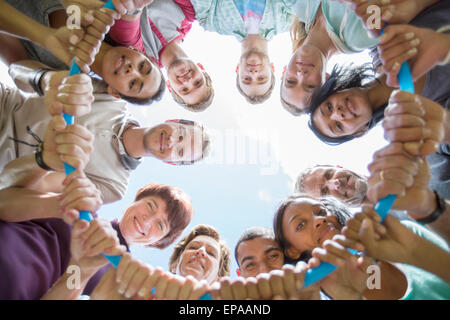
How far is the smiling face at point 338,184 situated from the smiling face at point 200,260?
0.59 metres

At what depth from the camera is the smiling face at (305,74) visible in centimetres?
147

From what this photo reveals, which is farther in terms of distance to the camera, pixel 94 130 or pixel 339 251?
pixel 94 130

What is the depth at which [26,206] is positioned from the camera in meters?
1.00

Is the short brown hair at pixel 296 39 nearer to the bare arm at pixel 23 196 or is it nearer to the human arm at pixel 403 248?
the human arm at pixel 403 248

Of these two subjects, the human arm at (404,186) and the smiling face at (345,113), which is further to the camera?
the smiling face at (345,113)

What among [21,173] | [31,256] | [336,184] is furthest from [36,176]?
[336,184]

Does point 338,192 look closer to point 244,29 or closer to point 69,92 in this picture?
point 244,29

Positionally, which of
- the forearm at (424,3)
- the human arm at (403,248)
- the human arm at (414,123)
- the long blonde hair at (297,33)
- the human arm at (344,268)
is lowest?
the human arm at (344,268)

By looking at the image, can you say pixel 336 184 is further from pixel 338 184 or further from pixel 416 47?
pixel 416 47

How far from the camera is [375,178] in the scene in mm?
812

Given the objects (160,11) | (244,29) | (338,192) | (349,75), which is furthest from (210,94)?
Result: (338,192)

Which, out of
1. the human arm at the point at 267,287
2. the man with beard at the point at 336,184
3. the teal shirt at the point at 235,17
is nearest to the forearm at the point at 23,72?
the teal shirt at the point at 235,17

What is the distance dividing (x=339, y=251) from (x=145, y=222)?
877mm

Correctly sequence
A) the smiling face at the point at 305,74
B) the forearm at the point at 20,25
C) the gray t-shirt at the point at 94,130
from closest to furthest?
the forearm at the point at 20,25
the gray t-shirt at the point at 94,130
the smiling face at the point at 305,74
